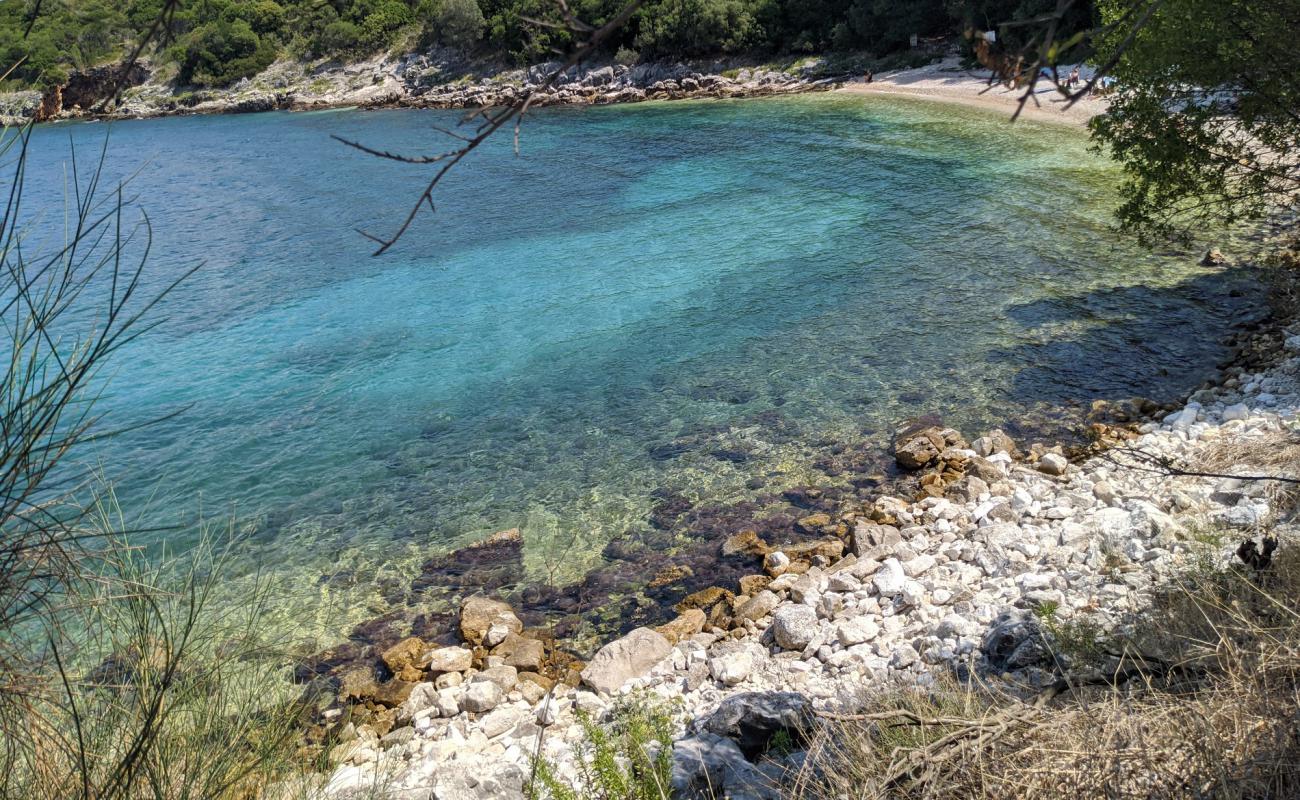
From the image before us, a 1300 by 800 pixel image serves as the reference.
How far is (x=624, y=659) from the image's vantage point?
301 inches

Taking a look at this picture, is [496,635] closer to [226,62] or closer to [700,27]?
[700,27]

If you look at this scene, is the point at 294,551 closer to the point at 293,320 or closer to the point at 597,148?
the point at 293,320

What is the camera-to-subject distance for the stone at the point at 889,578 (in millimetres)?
7988

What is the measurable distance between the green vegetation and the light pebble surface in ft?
1.04

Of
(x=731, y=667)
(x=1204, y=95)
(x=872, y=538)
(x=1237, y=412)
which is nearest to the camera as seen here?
(x=731, y=667)

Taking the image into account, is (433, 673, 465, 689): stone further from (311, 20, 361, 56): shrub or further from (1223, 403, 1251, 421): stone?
(311, 20, 361, 56): shrub

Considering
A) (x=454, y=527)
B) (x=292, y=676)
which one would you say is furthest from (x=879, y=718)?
(x=454, y=527)

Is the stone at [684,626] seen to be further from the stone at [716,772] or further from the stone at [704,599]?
the stone at [716,772]

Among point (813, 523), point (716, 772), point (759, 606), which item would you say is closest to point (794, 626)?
point (759, 606)

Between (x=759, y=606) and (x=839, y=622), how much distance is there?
0.92 metres

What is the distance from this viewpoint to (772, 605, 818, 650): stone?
7.63m

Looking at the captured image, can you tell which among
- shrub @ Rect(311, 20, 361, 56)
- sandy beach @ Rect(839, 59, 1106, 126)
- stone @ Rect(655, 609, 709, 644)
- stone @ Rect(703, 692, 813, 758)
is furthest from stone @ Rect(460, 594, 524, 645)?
shrub @ Rect(311, 20, 361, 56)

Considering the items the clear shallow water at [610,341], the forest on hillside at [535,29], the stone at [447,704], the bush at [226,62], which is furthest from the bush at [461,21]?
the stone at [447,704]

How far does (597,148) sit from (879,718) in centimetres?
3450
